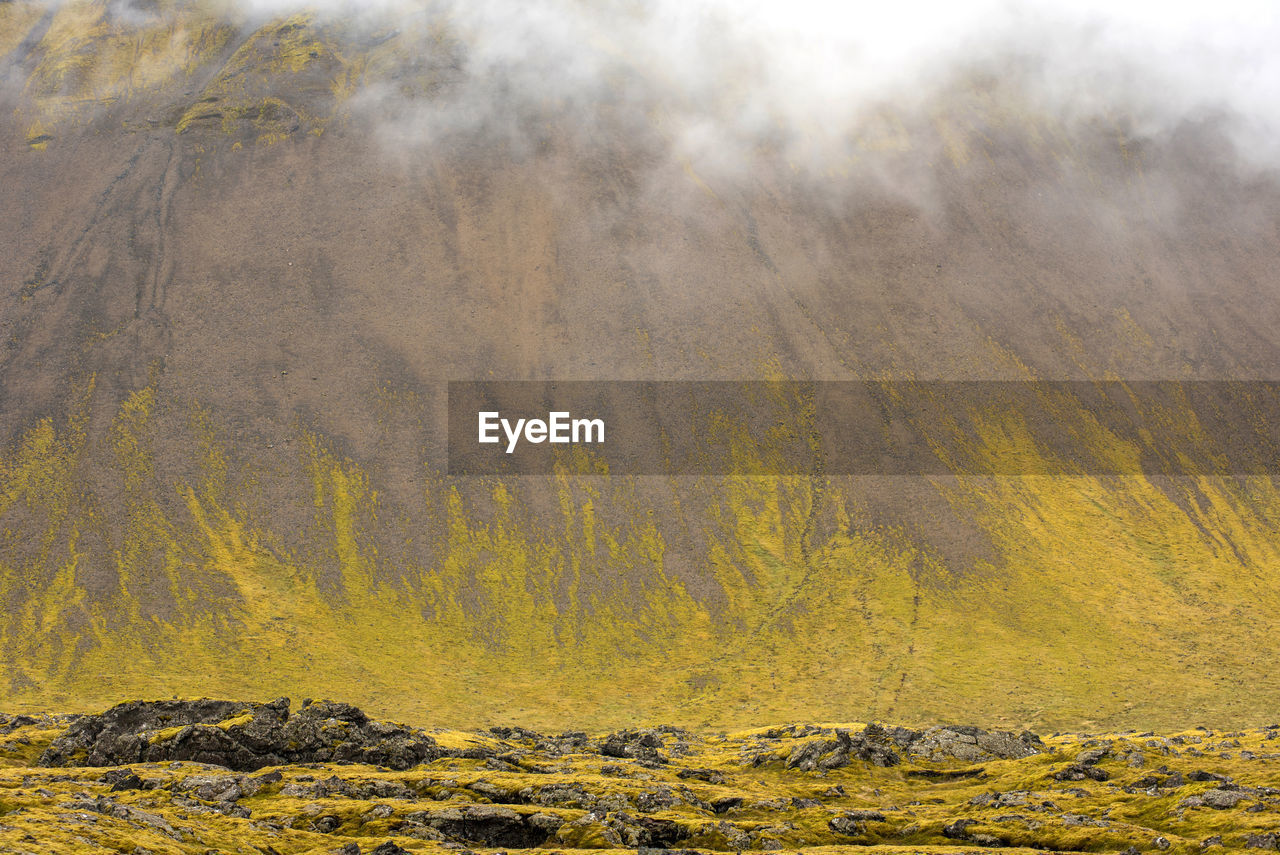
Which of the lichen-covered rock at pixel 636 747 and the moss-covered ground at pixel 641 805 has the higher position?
the lichen-covered rock at pixel 636 747

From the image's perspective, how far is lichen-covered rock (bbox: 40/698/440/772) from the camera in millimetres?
54406

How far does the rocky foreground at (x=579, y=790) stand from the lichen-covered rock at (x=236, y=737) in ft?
0.38

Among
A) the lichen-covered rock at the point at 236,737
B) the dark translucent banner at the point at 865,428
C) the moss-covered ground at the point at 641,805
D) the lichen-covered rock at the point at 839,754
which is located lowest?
the moss-covered ground at the point at 641,805

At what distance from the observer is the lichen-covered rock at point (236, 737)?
178 feet

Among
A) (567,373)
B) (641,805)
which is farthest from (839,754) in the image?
(567,373)

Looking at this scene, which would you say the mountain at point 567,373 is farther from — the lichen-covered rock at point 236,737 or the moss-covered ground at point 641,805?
the moss-covered ground at point 641,805

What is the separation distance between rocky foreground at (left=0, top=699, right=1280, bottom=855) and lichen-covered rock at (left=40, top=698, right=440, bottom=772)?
4.6 inches

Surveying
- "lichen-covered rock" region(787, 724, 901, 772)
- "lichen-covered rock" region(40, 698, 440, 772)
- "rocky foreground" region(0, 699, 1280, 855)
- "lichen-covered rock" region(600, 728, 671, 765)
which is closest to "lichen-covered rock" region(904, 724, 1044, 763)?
"rocky foreground" region(0, 699, 1280, 855)

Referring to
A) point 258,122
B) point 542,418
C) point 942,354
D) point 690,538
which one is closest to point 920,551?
point 690,538

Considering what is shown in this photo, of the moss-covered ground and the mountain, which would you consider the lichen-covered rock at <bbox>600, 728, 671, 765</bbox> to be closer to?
the moss-covered ground

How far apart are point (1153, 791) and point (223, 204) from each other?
530ft

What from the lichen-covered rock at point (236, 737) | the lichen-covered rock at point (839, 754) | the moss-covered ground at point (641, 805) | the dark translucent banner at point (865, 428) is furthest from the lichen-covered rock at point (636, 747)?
the dark translucent banner at point (865, 428)

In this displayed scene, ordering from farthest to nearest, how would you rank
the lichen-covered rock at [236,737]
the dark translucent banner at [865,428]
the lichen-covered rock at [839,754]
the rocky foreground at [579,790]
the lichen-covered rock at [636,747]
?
the dark translucent banner at [865,428], the lichen-covered rock at [636,747], the lichen-covered rock at [839,754], the lichen-covered rock at [236,737], the rocky foreground at [579,790]

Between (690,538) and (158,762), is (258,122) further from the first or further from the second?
(158,762)
